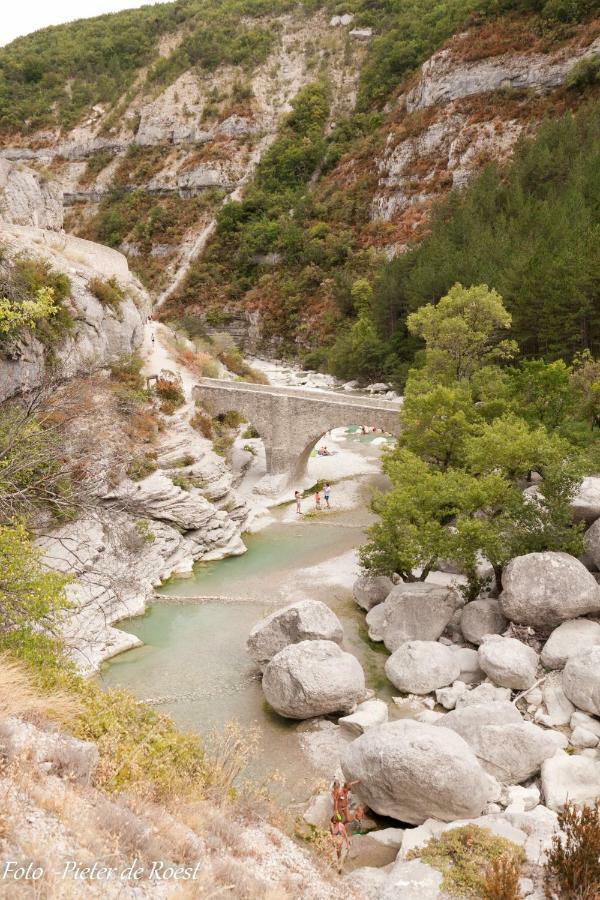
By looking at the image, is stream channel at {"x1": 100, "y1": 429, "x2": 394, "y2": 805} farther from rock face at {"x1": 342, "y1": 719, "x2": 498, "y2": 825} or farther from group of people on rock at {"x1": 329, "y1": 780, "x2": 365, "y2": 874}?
rock face at {"x1": 342, "y1": 719, "x2": 498, "y2": 825}

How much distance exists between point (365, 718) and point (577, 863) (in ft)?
21.3

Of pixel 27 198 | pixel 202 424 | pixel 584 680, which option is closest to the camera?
pixel 584 680

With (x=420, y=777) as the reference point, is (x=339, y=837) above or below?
below

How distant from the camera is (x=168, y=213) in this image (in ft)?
320

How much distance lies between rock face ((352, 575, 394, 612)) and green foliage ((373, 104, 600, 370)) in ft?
59.7

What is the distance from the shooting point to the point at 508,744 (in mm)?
12344

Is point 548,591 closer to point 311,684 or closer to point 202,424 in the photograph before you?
point 311,684

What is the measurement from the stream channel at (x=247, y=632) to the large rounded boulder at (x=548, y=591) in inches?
171

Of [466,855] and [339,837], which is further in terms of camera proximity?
[339,837]

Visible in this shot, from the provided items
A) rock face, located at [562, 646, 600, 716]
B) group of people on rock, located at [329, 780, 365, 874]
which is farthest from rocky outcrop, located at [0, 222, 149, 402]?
rock face, located at [562, 646, 600, 716]

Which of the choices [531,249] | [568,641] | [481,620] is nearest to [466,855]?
[568,641]

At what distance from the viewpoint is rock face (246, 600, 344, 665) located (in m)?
16.7

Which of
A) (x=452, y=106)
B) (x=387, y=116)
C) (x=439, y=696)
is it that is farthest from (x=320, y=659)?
(x=387, y=116)

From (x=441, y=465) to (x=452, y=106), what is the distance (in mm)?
67852
